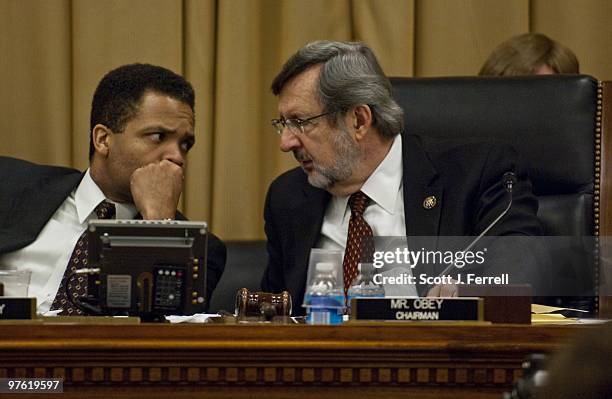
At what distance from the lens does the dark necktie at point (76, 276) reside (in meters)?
2.28

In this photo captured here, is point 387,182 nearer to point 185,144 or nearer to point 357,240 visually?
point 357,240

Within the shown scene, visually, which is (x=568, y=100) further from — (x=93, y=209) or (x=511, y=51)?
(x=93, y=209)

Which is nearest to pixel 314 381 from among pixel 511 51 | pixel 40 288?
pixel 40 288

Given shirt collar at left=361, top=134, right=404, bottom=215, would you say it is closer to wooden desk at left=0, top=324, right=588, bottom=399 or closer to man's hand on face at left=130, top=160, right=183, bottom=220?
man's hand on face at left=130, top=160, right=183, bottom=220

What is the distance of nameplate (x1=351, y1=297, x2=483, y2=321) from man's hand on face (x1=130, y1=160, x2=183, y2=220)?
109 cm

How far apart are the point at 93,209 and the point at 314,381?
4.65 feet

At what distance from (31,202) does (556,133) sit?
1479 mm

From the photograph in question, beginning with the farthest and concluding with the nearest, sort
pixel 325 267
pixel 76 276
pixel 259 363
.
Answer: pixel 76 276
pixel 325 267
pixel 259 363

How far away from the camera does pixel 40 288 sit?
2600mm

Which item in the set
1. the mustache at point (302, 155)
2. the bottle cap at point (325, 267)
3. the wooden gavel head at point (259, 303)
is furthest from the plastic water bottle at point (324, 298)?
the mustache at point (302, 155)

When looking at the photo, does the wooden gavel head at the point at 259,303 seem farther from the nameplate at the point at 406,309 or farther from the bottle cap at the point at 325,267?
the nameplate at the point at 406,309

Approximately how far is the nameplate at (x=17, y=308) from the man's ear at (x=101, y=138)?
4.23ft

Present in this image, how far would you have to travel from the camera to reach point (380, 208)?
8.64 ft

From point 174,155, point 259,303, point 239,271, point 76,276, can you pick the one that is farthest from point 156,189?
point 259,303
